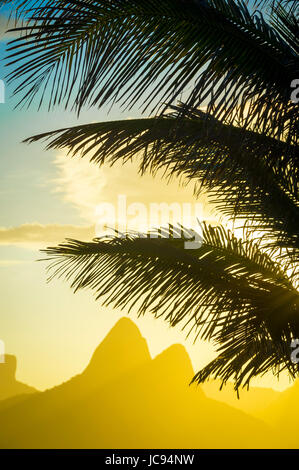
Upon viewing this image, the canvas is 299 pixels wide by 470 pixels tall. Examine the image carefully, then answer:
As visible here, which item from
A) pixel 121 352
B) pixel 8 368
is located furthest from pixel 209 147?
pixel 8 368

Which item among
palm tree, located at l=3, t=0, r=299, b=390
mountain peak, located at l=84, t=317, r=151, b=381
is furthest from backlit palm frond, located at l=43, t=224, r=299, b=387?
mountain peak, located at l=84, t=317, r=151, b=381

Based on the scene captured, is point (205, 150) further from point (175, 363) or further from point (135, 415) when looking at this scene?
point (135, 415)

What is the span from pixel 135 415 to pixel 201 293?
359ft

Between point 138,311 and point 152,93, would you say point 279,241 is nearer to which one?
point 138,311

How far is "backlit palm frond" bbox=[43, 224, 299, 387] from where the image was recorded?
414 centimetres

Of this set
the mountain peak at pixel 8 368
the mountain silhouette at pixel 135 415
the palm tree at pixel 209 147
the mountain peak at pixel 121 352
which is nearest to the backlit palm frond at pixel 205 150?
the palm tree at pixel 209 147

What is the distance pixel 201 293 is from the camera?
4.39m

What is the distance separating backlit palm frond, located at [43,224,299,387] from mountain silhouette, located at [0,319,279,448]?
4093 inches

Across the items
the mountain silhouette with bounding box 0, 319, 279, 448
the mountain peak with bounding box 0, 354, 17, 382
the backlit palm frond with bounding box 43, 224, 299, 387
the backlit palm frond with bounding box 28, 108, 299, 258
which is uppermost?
the backlit palm frond with bounding box 28, 108, 299, 258

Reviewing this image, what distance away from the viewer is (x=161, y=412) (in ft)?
357

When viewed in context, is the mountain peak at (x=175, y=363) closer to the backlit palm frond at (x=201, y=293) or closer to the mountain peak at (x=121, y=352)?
the mountain peak at (x=121, y=352)

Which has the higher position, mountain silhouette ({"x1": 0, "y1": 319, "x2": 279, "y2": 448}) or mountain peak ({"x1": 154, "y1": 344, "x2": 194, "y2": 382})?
mountain peak ({"x1": 154, "y1": 344, "x2": 194, "y2": 382})

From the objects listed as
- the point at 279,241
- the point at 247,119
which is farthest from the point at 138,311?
the point at 247,119

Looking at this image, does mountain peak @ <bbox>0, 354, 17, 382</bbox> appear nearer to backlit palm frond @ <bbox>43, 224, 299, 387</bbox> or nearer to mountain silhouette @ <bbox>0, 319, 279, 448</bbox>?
mountain silhouette @ <bbox>0, 319, 279, 448</bbox>
